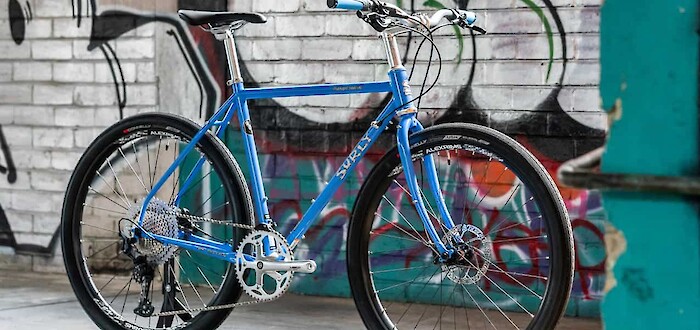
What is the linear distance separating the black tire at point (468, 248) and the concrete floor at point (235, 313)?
0.22m

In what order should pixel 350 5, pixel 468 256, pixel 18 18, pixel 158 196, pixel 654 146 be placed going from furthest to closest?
pixel 18 18
pixel 158 196
pixel 350 5
pixel 468 256
pixel 654 146

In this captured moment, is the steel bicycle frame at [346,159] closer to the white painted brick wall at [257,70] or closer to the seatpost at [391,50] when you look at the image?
the seatpost at [391,50]

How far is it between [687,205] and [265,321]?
2.90 meters

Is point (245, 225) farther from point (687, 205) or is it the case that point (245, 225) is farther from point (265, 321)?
point (687, 205)

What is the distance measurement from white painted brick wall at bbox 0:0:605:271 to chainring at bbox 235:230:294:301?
4.99 ft

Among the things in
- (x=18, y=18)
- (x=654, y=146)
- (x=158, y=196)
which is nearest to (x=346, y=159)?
(x=158, y=196)

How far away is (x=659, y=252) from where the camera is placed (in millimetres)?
2064

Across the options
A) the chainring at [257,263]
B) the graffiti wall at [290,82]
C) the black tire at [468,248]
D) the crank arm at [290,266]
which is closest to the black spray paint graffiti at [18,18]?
the graffiti wall at [290,82]

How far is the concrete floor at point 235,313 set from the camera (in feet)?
15.2

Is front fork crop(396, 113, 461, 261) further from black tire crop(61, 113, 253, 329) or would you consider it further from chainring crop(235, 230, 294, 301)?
black tire crop(61, 113, 253, 329)

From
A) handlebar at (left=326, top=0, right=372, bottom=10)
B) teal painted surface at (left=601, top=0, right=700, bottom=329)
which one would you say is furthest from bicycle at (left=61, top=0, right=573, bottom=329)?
teal painted surface at (left=601, top=0, right=700, bottom=329)

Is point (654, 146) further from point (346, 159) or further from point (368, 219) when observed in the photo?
point (346, 159)

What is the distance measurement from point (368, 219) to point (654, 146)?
1631 millimetres

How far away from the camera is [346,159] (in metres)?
3.77
